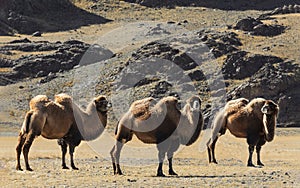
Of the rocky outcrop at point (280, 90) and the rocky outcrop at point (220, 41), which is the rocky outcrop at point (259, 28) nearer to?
the rocky outcrop at point (220, 41)

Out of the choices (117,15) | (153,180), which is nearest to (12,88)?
(117,15)

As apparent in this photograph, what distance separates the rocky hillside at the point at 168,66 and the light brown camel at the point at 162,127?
27.9 metres

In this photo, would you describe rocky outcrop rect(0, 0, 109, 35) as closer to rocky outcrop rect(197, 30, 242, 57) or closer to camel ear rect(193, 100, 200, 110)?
rocky outcrop rect(197, 30, 242, 57)

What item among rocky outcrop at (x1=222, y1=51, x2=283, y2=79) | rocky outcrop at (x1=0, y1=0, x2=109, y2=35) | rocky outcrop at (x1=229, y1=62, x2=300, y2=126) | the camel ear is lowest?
the camel ear

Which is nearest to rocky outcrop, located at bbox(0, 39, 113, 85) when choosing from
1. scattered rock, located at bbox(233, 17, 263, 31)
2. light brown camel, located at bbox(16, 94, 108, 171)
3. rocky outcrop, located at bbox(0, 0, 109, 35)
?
rocky outcrop, located at bbox(0, 0, 109, 35)

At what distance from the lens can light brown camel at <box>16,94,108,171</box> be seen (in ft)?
61.6

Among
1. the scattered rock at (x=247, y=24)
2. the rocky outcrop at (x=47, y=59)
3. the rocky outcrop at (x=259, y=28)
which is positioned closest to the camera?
the rocky outcrop at (x=259, y=28)

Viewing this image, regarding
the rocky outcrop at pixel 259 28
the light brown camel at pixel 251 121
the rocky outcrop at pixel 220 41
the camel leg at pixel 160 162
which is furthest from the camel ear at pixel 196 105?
the rocky outcrop at pixel 259 28

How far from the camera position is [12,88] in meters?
69.4

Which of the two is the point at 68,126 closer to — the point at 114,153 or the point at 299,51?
the point at 114,153

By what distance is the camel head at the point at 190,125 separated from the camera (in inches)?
719

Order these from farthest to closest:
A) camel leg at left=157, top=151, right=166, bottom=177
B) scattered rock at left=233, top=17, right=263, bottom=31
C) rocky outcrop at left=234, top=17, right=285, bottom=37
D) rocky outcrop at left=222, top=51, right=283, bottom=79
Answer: scattered rock at left=233, top=17, right=263, bottom=31 < rocky outcrop at left=234, top=17, right=285, bottom=37 < rocky outcrop at left=222, top=51, right=283, bottom=79 < camel leg at left=157, top=151, right=166, bottom=177

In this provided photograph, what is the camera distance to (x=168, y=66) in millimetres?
61906

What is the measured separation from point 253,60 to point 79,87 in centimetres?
1551
